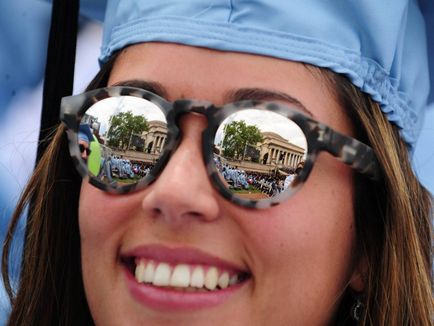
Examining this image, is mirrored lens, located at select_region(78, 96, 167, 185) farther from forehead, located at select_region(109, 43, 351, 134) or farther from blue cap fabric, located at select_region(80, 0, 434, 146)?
blue cap fabric, located at select_region(80, 0, 434, 146)

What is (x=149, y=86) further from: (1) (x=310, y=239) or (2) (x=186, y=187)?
(1) (x=310, y=239)

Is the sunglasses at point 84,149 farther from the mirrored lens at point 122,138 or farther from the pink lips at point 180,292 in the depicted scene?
the pink lips at point 180,292

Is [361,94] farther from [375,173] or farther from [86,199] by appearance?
[86,199]

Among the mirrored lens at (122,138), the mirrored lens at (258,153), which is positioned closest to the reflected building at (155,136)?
the mirrored lens at (122,138)

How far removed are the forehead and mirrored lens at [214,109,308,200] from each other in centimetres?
8

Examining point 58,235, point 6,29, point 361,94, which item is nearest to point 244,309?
point 361,94

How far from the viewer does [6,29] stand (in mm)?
2611

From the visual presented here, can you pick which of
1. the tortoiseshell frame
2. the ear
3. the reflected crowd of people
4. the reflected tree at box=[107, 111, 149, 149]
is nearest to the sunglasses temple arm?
the tortoiseshell frame

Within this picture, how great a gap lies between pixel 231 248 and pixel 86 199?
467 millimetres

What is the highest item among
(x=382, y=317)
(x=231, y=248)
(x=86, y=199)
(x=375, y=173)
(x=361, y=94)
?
(x=361, y=94)

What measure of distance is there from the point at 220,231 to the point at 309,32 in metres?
0.56

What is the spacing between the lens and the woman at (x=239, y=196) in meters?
1.59

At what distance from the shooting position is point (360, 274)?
A: 1.84 metres

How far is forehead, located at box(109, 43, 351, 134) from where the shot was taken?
5.34 feet
